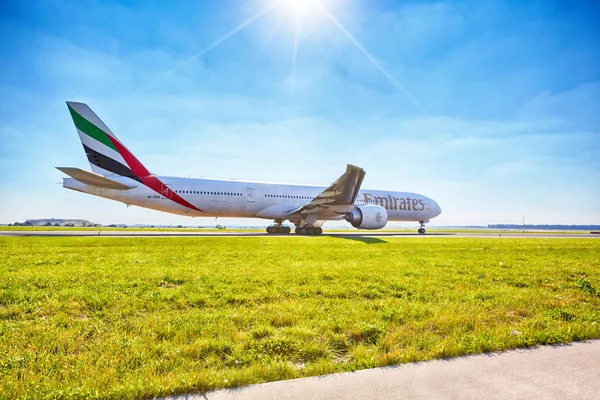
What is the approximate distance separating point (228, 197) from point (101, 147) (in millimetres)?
9410

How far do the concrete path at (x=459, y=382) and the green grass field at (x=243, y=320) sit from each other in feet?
0.50

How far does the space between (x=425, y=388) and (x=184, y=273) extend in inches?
203

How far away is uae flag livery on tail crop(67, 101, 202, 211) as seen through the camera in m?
22.3

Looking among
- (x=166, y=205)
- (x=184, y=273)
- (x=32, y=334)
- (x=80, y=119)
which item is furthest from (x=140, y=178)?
(x=32, y=334)

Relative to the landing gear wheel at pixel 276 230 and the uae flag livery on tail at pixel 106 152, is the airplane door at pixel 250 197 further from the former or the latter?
the uae flag livery on tail at pixel 106 152

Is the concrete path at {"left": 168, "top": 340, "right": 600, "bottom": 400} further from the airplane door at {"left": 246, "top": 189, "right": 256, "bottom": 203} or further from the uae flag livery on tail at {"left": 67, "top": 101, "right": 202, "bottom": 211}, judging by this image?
the airplane door at {"left": 246, "top": 189, "right": 256, "bottom": 203}

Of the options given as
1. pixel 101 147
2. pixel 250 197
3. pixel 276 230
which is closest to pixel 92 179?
pixel 101 147

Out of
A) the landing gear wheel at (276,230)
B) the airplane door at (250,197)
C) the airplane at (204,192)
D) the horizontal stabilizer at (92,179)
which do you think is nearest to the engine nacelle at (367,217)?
the airplane at (204,192)

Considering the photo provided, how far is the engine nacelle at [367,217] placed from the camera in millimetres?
24422

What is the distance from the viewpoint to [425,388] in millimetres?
2594

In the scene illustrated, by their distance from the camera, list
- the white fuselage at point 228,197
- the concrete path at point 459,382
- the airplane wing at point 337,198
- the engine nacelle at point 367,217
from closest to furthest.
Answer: the concrete path at point 459,382
the airplane wing at point 337,198
the white fuselage at point 228,197
the engine nacelle at point 367,217

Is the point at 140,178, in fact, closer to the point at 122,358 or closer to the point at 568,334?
the point at 122,358

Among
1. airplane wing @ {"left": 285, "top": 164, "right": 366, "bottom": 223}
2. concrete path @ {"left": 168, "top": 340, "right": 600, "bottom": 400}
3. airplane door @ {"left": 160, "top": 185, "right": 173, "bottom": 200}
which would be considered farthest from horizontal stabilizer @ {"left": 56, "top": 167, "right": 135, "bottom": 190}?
concrete path @ {"left": 168, "top": 340, "right": 600, "bottom": 400}

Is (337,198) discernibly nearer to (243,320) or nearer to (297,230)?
(297,230)
